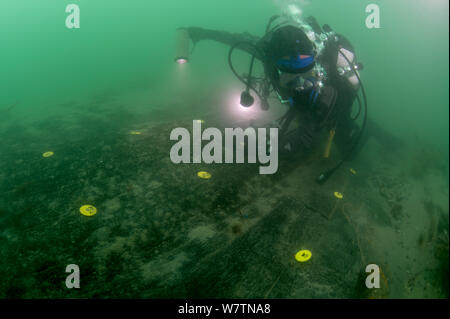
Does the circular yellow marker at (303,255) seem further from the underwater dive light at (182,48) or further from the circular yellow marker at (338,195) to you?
the underwater dive light at (182,48)

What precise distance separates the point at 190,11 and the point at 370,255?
13213 cm

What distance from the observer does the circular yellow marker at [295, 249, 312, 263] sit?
278 cm

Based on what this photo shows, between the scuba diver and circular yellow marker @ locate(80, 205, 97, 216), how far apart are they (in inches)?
123

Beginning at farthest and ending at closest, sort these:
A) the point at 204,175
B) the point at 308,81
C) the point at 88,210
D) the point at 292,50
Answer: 1. the point at 204,175
2. the point at 308,81
3. the point at 292,50
4. the point at 88,210

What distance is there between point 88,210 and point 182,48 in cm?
531

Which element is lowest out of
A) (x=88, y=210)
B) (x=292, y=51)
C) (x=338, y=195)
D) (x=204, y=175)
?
(x=338, y=195)

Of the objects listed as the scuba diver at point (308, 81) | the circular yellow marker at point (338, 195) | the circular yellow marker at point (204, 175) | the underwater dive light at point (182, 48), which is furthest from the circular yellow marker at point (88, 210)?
the underwater dive light at point (182, 48)

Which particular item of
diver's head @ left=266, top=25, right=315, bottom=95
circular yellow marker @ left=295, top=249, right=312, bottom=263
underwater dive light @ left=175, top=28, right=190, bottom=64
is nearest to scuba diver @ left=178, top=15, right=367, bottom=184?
diver's head @ left=266, top=25, right=315, bottom=95

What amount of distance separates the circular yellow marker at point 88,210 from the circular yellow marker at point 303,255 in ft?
9.18

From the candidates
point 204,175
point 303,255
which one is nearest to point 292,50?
point 204,175

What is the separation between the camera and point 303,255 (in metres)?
2.84

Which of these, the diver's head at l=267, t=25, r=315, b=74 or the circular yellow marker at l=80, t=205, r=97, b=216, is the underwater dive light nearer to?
the diver's head at l=267, t=25, r=315, b=74

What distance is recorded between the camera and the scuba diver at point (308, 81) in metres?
3.75

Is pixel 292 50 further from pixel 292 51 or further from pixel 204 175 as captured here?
pixel 204 175
